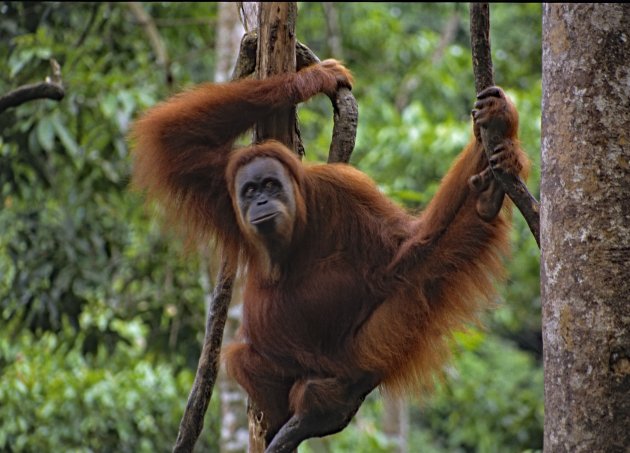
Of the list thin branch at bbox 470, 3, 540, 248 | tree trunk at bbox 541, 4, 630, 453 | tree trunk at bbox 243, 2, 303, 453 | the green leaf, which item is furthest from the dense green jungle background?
tree trunk at bbox 541, 4, 630, 453

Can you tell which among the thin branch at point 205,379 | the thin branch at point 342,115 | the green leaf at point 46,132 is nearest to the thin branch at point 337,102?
the thin branch at point 342,115

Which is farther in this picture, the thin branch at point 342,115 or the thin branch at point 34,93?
the thin branch at point 34,93

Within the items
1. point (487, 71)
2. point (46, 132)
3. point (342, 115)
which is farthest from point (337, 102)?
point (46, 132)

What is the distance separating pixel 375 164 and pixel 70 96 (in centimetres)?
249

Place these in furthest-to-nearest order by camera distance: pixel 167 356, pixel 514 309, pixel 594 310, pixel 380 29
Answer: pixel 514 309, pixel 380 29, pixel 167 356, pixel 594 310

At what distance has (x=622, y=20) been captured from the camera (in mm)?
2020

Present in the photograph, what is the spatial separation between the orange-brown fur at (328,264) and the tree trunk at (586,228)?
0.95 m

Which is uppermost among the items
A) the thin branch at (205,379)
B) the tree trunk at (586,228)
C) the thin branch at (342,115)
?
the thin branch at (342,115)

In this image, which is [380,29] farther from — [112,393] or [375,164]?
[112,393]

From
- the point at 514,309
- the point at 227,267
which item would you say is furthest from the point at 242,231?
the point at 514,309

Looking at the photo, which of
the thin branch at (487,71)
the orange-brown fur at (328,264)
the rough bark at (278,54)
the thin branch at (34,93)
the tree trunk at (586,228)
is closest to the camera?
the tree trunk at (586,228)

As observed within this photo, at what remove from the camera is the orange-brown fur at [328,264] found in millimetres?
3062

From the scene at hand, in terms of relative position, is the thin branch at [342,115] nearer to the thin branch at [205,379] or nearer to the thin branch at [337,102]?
the thin branch at [337,102]

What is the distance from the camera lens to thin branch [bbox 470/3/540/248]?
7.22ft
